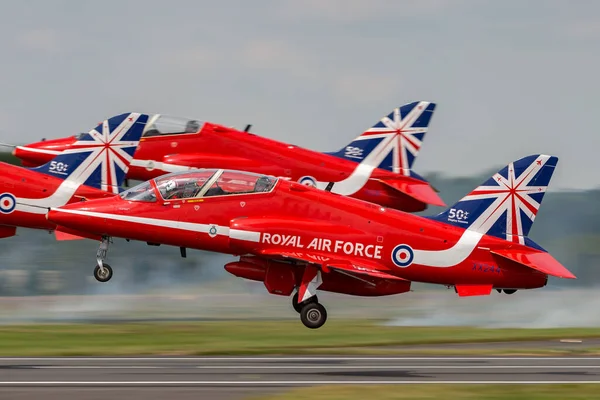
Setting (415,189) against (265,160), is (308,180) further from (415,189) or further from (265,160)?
(415,189)

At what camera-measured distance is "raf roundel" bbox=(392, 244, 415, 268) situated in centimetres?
3053

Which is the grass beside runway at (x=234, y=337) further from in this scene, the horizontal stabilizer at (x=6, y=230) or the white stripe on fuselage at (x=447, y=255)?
the white stripe on fuselage at (x=447, y=255)

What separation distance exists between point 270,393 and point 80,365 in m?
6.75

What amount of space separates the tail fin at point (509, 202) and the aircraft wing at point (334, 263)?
2933 millimetres

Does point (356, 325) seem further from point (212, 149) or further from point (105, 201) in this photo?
point (105, 201)

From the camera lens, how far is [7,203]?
1371 inches

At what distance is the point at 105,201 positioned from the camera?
30.1 metres

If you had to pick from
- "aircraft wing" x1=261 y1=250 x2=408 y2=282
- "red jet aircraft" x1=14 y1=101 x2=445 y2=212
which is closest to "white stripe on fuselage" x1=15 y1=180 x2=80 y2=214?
"red jet aircraft" x1=14 y1=101 x2=445 y2=212

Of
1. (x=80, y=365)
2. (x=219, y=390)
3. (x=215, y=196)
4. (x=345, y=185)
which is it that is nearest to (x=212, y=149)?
(x=345, y=185)

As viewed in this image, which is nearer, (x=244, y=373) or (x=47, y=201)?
(x=244, y=373)

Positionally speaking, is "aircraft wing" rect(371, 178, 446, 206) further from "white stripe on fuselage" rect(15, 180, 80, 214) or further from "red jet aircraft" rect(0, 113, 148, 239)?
"white stripe on fuselage" rect(15, 180, 80, 214)

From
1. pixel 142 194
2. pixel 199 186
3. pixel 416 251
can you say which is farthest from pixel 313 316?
pixel 142 194

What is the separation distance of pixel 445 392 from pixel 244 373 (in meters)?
4.80

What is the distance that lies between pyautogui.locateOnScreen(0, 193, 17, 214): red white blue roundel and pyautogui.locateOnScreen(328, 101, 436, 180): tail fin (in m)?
10.2
